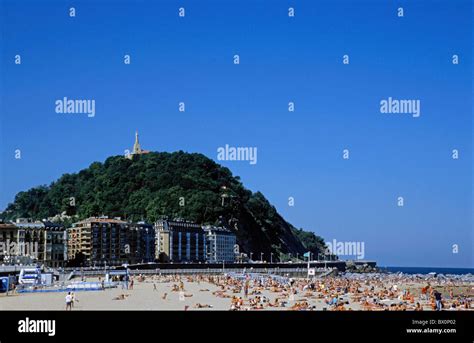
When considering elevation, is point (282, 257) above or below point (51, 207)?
Result: below

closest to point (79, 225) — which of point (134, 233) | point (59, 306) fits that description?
point (134, 233)

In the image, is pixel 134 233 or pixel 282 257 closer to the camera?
pixel 134 233
